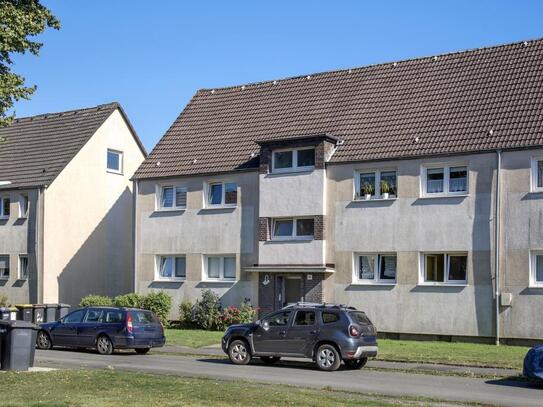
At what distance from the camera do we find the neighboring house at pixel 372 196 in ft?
93.3

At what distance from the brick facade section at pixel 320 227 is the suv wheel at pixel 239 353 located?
32.7ft

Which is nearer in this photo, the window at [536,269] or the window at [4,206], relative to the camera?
the window at [536,269]

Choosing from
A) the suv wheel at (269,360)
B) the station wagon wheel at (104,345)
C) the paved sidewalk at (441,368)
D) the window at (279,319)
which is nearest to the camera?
the paved sidewalk at (441,368)

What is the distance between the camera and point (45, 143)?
→ 140 feet

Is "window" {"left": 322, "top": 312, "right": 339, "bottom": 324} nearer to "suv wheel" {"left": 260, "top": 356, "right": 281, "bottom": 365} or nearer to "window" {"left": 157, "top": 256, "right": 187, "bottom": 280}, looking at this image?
"suv wheel" {"left": 260, "top": 356, "right": 281, "bottom": 365}

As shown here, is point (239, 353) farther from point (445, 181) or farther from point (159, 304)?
point (159, 304)

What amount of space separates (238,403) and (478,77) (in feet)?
72.0

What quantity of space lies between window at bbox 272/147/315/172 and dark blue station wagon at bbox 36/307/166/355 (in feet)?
31.6

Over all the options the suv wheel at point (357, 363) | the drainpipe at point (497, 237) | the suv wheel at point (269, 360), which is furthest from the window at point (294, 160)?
the suv wheel at point (357, 363)

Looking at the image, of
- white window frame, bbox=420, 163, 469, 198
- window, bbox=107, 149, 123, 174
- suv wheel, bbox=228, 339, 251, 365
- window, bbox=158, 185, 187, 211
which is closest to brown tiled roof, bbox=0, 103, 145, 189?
window, bbox=107, 149, 123, 174

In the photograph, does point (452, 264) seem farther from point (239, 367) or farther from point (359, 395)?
point (359, 395)

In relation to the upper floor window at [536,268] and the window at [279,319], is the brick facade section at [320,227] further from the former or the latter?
the window at [279,319]

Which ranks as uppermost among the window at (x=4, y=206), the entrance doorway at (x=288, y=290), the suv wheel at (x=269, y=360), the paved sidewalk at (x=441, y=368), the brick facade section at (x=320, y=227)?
the window at (x=4, y=206)

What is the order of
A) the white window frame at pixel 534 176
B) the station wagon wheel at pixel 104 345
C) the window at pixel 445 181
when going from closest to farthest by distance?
the station wagon wheel at pixel 104 345
the white window frame at pixel 534 176
the window at pixel 445 181
